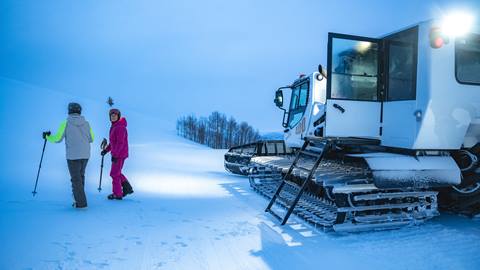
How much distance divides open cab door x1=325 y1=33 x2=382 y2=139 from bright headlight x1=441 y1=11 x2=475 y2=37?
987mm

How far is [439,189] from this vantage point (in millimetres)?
5102

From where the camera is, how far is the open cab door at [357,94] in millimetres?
5062

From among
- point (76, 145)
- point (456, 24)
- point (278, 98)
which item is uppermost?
point (456, 24)

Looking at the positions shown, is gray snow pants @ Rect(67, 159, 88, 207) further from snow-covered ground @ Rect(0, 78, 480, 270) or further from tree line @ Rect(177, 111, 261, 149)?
tree line @ Rect(177, 111, 261, 149)

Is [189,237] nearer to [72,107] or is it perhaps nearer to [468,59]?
[72,107]

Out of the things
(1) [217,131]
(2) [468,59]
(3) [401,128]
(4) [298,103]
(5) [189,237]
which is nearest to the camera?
(5) [189,237]

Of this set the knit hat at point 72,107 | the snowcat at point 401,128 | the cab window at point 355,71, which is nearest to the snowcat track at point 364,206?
the snowcat at point 401,128

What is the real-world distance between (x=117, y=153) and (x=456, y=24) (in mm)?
6005

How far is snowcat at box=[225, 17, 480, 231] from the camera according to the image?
4281mm

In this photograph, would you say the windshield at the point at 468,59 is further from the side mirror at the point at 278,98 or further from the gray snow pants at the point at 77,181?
the gray snow pants at the point at 77,181

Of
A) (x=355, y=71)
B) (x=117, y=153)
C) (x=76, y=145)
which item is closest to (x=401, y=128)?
(x=355, y=71)

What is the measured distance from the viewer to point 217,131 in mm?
44562

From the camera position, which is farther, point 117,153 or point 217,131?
point 217,131

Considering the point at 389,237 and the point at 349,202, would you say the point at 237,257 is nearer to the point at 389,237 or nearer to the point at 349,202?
the point at 349,202
